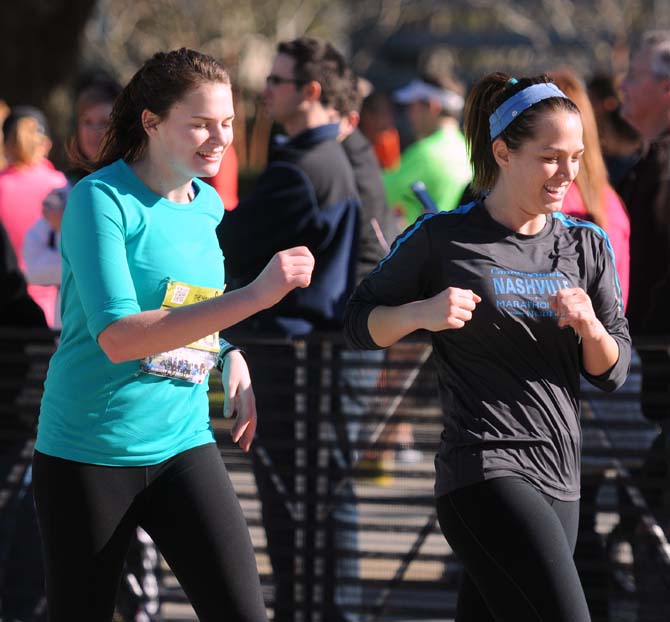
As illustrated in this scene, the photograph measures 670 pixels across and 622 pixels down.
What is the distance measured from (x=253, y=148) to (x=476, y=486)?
85.7 ft

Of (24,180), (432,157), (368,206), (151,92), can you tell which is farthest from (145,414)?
(432,157)

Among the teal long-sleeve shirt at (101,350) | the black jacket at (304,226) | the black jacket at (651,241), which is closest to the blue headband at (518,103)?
the teal long-sleeve shirt at (101,350)

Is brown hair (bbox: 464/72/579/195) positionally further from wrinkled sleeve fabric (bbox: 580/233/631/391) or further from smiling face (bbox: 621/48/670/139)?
smiling face (bbox: 621/48/670/139)

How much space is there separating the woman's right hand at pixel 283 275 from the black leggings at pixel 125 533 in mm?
638

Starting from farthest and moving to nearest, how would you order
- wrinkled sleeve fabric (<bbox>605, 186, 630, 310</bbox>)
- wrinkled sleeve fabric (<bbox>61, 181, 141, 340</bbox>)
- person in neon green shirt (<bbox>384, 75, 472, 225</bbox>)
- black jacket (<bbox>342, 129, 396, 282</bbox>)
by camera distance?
Result: person in neon green shirt (<bbox>384, 75, 472, 225</bbox>), black jacket (<bbox>342, 129, 396, 282</bbox>), wrinkled sleeve fabric (<bbox>605, 186, 630, 310</bbox>), wrinkled sleeve fabric (<bbox>61, 181, 141, 340</bbox>)

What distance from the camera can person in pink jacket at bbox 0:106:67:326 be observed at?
6.75 metres

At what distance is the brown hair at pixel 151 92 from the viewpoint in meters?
3.31

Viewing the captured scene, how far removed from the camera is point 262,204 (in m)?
5.15

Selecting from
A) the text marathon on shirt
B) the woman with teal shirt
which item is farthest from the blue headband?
the woman with teal shirt

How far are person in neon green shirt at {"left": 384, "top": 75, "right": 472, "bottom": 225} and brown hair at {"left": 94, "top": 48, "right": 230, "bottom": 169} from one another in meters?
3.70

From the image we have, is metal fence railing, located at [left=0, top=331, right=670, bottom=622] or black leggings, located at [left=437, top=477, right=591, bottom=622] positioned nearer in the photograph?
black leggings, located at [left=437, top=477, right=591, bottom=622]

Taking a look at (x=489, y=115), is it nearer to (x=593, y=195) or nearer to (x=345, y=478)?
(x=593, y=195)

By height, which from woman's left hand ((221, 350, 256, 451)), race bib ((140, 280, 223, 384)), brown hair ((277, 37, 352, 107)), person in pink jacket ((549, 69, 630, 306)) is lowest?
woman's left hand ((221, 350, 256, 451))

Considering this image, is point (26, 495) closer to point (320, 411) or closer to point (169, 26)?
point (320, 411)
